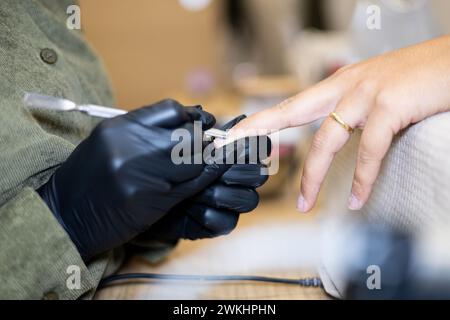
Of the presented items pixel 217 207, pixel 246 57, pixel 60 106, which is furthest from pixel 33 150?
pixel 246 57

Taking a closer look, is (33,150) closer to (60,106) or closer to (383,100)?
(60,106)

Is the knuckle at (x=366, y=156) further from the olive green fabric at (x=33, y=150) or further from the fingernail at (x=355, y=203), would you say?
the olive green fabric at (x=33, y=150)

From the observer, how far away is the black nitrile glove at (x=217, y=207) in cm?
46

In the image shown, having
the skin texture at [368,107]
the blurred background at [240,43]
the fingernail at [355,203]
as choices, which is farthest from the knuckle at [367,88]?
the blurred background at [240,43]

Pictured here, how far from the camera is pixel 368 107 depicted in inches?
17.6

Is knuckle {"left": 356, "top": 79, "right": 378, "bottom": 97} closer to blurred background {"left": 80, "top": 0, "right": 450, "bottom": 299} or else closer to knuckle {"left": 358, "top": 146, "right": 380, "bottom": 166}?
knuckle {"left": 358, "top": 146, "right": 380, "bottom": 166}

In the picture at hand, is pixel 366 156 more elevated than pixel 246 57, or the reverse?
pixel 246 57

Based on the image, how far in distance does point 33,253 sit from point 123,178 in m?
0.11

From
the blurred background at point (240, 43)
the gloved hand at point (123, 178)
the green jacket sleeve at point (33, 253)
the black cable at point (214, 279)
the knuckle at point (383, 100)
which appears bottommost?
the black cable at point (214, 279)

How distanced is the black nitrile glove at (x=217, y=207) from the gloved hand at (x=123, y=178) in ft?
0.15

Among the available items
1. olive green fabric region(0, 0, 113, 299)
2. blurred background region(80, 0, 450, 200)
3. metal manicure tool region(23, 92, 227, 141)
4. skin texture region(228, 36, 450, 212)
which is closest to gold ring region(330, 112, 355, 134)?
skin texture region(228, 36, 450, 212)

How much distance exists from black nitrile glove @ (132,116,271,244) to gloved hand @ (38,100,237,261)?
0.15 feet

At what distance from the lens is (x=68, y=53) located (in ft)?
1.89
